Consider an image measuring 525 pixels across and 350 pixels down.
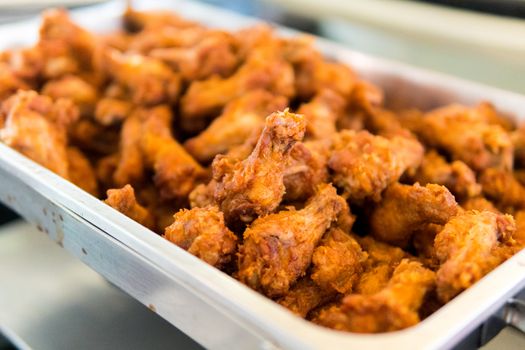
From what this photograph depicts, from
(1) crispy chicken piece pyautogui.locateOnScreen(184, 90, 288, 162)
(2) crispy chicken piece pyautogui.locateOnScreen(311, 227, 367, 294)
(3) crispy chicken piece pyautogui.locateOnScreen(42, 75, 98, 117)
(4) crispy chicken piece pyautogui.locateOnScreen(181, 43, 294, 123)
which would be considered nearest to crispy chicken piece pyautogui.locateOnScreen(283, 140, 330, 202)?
(2) crispy chicken piece pyautogui.locateOnScreen(311, 227, 367, 294)

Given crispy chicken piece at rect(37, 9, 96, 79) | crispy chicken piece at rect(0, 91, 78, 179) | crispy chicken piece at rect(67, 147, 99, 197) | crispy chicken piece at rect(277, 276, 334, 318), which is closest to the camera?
crispy chicken piece at rect(277, 276, 334, 318)

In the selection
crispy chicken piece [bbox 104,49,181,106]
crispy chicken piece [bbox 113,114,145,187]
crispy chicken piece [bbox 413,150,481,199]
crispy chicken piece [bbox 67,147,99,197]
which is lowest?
crispy chicken piece [bbox 67,147,99,197]

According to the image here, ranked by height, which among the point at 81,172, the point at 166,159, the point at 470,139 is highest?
the point at 470,139

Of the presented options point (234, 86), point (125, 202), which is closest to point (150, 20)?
point (234, 86)

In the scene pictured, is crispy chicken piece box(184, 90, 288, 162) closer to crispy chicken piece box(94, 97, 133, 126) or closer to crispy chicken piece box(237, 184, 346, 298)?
crispy chicken piece box(94, 97, 133, 126)

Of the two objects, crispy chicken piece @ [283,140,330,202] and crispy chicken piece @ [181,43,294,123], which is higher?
crispy chicken piece @ [283,140,330,202]

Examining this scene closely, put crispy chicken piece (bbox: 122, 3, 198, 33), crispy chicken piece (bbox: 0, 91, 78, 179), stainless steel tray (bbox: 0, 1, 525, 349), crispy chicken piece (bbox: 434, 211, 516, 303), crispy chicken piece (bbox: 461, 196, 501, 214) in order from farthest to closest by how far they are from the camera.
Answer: crispy chicken piece (bbox: 122, 3, 198, 33)
crispy chicken piece (bbox: 0, 91, 78, 179)
crispy chicken piece (bbox: 461, 196, 501, 214)
crispy chicken piece (bbox: 434, 211, 516, 303)
stainless steel tray (bbox: 0, 1, 525, 349)

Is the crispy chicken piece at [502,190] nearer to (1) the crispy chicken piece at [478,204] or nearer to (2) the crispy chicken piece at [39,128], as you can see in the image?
(1) the crispy chicken piece at [478,204]

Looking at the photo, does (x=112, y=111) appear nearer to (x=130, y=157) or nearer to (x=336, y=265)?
(x=130, y=157)
